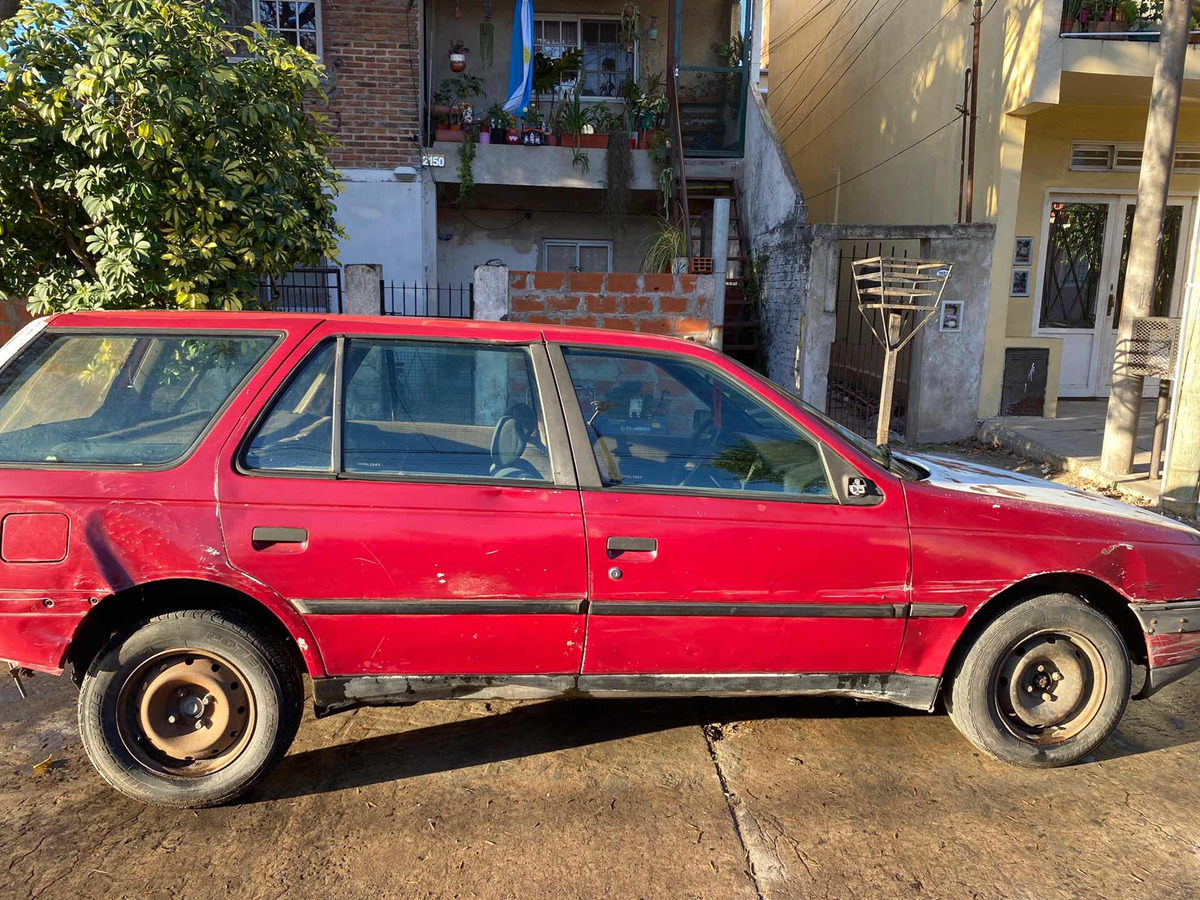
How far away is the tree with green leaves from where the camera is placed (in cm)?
446

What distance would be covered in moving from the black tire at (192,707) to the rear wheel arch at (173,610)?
0.17 ft

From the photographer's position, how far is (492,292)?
24.4ft

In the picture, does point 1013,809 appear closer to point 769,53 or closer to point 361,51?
point 361,51

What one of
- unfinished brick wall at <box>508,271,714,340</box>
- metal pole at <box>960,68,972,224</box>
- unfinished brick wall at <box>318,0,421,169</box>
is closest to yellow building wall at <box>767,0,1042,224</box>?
metal pole at <box>960,68,972,224</box>

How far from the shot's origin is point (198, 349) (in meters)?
3.26

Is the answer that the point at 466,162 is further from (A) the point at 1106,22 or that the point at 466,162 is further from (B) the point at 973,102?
(A) the point at 1106,22

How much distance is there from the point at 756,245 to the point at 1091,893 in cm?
942

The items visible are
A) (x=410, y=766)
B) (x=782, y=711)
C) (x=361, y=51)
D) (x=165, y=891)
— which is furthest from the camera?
(x=361, y=51)

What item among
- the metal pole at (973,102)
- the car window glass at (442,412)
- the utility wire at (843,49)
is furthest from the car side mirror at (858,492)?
the utility wire at (843,49)

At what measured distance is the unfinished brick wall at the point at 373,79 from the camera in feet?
34.8

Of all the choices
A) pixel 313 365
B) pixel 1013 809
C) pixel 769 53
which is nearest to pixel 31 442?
pixel 313 365

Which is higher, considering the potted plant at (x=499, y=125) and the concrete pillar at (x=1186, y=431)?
the potted plant at (x=499, y=125)

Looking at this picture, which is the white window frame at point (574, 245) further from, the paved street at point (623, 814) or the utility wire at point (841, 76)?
the paved street at point (623, 814)

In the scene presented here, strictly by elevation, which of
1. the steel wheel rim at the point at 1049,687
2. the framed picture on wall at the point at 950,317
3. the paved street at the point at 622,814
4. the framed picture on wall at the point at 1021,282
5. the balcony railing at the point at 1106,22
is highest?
the balcony railing at the point at 1106,22
